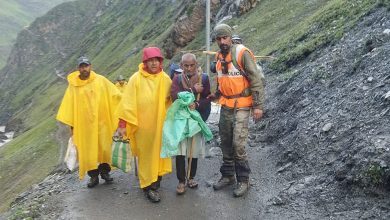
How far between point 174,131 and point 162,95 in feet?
2.12

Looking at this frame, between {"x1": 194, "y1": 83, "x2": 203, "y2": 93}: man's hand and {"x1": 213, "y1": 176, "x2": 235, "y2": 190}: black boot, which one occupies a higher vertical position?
{"x1": 194, "y1": 83, "x2": 203, "y2": 93}: man's hand

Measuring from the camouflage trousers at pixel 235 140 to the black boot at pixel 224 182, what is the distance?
6.7 inches

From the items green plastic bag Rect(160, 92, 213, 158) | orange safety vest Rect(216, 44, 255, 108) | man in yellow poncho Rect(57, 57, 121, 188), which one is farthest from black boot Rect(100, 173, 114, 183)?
orange safety vest Rect(216, 44, 255, 108)

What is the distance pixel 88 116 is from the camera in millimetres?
9039

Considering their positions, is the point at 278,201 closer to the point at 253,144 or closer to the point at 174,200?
the point at 174,200

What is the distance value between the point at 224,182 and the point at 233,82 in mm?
1874

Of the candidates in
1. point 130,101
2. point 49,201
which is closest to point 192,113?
point 130,101

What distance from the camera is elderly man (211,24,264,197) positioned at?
7.74 metres

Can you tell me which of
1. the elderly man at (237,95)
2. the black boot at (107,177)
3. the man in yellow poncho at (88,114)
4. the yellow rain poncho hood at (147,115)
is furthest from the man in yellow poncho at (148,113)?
the black boot at (107,177)

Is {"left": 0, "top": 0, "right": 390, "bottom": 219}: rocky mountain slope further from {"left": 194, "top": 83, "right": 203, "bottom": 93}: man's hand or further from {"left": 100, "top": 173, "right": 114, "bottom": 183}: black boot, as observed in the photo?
{"left": 194, "top": 83, "right": 203, "bottom": 93}: man's hand

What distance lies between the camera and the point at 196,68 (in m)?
8.26

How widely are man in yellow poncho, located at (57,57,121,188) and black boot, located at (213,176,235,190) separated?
84.3 inches

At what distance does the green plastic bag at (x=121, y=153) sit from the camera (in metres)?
8.50

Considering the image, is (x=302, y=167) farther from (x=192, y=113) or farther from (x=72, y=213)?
(x=72, y=213)
